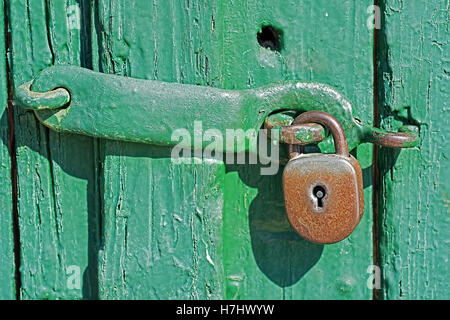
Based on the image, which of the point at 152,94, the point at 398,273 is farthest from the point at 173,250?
the point at 398,273

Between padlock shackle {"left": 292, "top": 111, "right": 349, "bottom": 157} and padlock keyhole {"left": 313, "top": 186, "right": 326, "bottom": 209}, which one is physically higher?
padlock shackle {"left": 292, "top": 111, "right": 349, "bottom": 157}

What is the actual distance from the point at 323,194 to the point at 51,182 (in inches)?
15.5

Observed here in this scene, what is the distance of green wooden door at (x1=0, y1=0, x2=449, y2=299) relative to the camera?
0.69m

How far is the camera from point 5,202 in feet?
2.49

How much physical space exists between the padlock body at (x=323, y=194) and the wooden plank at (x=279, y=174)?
75 mm

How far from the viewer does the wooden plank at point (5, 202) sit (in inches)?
28.7

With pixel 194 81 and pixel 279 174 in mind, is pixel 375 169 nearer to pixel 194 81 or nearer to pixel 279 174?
pixel 279 174

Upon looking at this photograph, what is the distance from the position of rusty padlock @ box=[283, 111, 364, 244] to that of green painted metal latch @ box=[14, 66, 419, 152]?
39 mm

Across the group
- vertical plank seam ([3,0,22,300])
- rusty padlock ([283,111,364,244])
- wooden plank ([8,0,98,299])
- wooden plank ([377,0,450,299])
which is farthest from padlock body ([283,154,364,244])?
vertical plank seam ([3,0,22,300])

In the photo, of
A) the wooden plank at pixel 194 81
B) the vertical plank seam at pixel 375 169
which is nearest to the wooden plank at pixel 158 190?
the wooden plank at pixel 194 81

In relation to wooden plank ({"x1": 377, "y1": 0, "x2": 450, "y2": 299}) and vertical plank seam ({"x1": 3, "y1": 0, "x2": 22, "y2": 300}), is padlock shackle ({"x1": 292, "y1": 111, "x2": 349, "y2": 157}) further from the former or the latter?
vertical plank seam ({"x1": 3, "y1": 0, "x2": 22, "y2": 300})

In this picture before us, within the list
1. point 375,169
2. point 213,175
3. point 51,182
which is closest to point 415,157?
point 375,169

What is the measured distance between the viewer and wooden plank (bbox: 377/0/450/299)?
2.30 ft

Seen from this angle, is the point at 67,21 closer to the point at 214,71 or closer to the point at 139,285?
the point at 214,71
